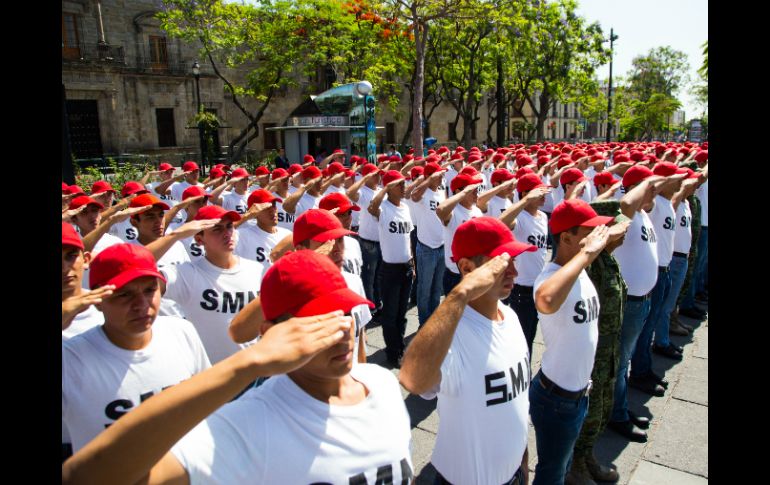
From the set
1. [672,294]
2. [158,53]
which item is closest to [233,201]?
[672,294]

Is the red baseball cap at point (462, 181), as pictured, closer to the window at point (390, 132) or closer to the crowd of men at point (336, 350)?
the crowd of men at point (336, 350)

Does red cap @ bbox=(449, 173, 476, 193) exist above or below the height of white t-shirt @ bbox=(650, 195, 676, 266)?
above

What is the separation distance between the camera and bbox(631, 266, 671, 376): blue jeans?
556 centimetres

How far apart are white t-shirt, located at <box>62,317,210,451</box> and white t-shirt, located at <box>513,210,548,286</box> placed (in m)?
3.72

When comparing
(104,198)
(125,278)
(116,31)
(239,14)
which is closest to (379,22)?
(239,14)

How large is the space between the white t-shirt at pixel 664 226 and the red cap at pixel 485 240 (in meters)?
3.40

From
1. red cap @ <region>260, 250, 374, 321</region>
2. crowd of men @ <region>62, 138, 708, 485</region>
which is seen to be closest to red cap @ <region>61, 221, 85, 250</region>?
crowd of men @ <region>62, 138, 708, 485</region>

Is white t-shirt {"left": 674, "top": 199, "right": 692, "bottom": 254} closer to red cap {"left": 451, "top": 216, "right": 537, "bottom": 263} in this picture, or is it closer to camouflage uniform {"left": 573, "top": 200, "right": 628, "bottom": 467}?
camouflage uniform {"left": 573, "top": 200, "right": 628, "bottom": 467}

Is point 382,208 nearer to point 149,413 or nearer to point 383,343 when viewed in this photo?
point 383,343

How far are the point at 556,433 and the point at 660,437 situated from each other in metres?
2.06

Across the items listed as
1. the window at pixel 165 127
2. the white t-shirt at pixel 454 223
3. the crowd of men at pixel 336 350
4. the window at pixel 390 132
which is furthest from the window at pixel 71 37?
the white t-shirt at pixel 454 223
